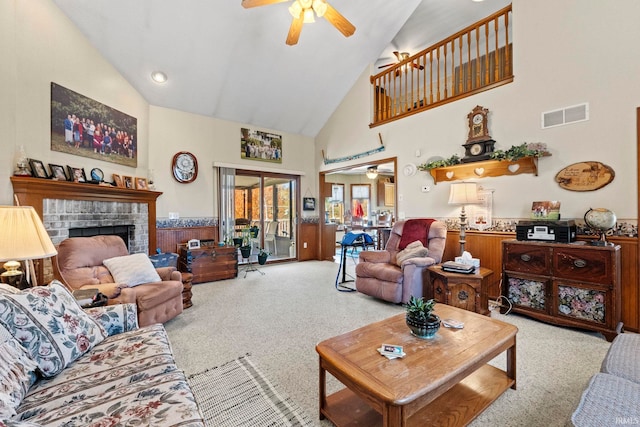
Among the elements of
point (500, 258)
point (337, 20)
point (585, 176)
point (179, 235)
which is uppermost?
point (337, 20)

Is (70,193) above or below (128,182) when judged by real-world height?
below

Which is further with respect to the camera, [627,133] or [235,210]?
[235,210]

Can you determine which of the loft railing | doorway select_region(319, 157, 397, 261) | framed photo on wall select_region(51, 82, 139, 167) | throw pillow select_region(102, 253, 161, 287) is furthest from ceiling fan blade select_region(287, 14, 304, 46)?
doorway select_region(319, 157, 397, 261)

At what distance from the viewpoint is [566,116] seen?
3.03 metres

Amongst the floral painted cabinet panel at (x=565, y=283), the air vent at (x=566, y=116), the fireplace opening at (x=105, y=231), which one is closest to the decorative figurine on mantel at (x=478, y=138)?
the air vent at (x=566, y=116)

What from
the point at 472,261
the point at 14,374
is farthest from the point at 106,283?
the point at 472,261

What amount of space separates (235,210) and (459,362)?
5089 mm

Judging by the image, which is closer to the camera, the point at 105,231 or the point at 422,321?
the point at 422,321

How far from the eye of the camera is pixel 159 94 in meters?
4.55

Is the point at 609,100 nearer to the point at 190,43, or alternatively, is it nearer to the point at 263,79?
the point at 263,79

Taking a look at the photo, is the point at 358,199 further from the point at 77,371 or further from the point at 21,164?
the point at 77,371

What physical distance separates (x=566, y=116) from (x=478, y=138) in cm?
89

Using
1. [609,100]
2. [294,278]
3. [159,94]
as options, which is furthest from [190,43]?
[609,100]

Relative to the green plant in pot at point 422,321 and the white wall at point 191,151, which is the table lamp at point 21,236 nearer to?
the green plant in pot at point 422,321
